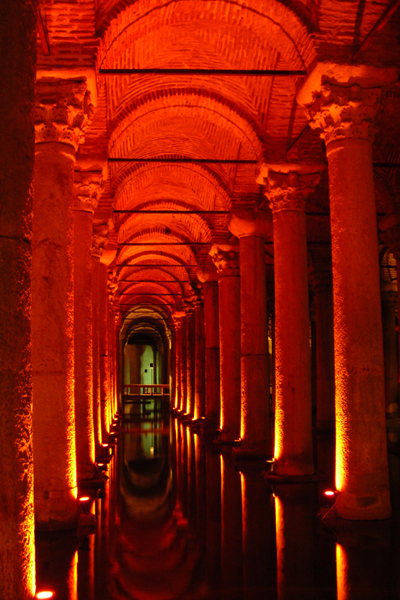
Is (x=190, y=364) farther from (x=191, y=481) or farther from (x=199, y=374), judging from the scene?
(x=191, y=481)

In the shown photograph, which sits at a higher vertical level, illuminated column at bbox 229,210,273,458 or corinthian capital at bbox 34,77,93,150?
corinthian capital at bbox 34,77,93,150

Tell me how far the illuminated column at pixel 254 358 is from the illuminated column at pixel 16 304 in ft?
28.3

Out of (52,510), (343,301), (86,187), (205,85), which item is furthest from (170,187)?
(52,510)

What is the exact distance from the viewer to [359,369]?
657cm

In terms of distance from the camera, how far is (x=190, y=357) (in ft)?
75.9

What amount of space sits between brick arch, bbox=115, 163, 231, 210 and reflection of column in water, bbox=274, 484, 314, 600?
7.10 meters

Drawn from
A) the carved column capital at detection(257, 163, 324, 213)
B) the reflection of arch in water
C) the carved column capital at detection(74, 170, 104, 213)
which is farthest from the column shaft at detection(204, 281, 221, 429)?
the carved column capital at detection(74, 170, 104, 213)

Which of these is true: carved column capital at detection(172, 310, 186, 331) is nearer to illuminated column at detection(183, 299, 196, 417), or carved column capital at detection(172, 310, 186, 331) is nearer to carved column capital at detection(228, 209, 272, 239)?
illuminated column at detection(183, 299, 196, 417)

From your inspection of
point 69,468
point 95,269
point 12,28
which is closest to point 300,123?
point 95,269

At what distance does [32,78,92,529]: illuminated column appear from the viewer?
6.12 meters

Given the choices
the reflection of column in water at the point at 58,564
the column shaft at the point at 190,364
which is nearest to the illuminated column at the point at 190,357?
the column shaft at the point at 190,364

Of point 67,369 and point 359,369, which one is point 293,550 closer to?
point 359,369

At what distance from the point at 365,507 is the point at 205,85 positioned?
7.08 meters

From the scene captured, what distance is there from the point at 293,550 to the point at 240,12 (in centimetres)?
652
